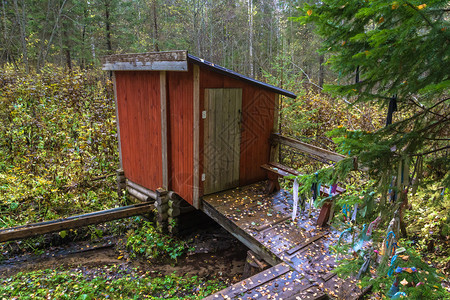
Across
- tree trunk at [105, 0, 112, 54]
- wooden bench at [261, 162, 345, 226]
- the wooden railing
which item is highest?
tree trunk at [105, 0, 112, 54]

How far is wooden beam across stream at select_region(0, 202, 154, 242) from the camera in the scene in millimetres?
4680

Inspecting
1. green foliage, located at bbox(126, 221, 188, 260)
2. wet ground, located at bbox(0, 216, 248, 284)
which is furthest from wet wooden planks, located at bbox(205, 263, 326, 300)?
green foliage, located at bbox(126, 221, 188, 260)

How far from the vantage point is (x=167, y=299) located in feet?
13.4

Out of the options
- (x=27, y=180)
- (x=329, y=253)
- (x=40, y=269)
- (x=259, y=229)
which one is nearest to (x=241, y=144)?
(x=259, y=229)

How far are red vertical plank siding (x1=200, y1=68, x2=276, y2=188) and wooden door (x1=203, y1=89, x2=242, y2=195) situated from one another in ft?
0.45

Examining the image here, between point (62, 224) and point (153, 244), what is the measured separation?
172 cm

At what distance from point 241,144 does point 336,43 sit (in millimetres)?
3438

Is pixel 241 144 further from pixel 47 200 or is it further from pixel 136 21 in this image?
pixel 136 21

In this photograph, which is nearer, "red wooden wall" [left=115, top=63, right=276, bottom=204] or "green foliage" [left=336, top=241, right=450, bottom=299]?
"green foliage" [left=336, top=241, right=450, bottom=299]

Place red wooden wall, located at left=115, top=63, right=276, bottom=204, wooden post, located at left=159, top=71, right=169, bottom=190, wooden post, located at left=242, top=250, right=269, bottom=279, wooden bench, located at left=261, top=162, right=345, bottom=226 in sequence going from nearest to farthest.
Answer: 1. wooden post, located at left=242, top=250, right=269, bottom=279
2. wooden bench, located at left=261, top=162, right=345, bottom=226
3. red wooden wall, located at left=115, top=63, right=276, bottom=204
4. wooden post, located at left=159, top=71, right=169, bottom=190

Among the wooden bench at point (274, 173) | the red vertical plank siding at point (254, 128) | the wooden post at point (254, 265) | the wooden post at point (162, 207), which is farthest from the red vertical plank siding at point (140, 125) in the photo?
the wooden post at point (254, 265)

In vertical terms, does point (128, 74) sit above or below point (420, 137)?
above

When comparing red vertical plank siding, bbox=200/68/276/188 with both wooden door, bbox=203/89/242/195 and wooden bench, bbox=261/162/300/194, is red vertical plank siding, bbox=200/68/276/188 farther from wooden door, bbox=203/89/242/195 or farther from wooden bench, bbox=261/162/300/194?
wooden bench, bbox=261/162/300/194

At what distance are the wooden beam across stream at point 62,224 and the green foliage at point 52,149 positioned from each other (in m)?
1.38
